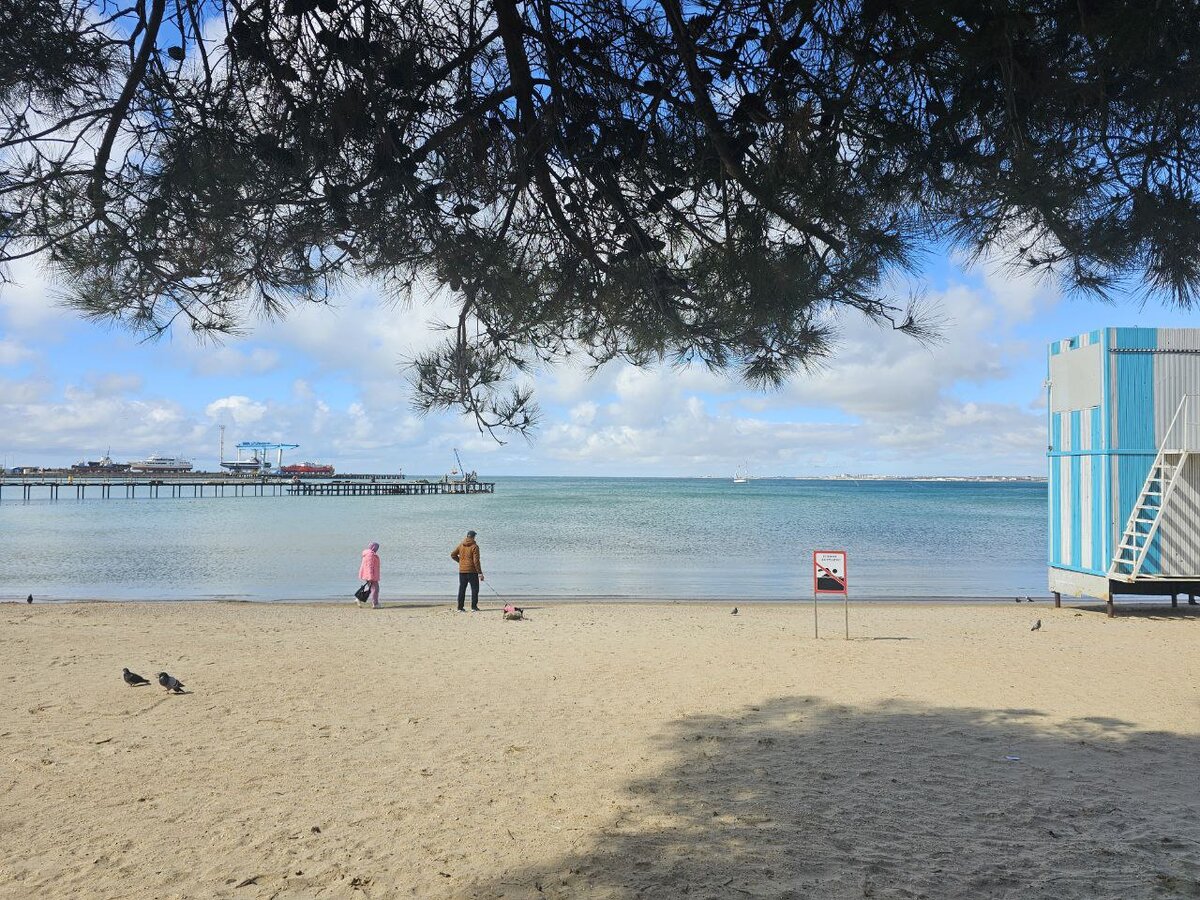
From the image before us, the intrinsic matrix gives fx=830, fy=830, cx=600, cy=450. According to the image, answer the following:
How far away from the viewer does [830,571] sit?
37.2 feet

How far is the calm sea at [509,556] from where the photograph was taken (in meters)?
21.1

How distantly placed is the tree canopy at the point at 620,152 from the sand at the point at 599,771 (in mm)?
2836

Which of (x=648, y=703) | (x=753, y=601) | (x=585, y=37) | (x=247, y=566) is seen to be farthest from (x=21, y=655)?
(x=247, y=566)

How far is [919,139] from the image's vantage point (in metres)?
3.53

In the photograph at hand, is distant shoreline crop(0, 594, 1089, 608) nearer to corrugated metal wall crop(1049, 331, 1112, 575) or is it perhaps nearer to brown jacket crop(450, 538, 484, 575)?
brown jacket crop(450, 538, 484, 575)

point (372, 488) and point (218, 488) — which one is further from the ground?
point (372, 488)

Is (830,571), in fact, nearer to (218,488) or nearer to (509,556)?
(509,556)

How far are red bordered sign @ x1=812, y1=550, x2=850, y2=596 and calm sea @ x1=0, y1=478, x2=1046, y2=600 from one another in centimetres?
833

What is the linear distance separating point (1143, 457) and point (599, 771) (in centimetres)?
1185

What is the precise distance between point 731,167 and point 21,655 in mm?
10616

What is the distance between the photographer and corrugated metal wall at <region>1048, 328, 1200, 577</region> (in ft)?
43.7

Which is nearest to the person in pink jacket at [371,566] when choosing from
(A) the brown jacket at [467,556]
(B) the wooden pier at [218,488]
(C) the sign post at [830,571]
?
(A) the brown jacket at [467,556]

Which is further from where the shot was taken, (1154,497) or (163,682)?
(1154,497)

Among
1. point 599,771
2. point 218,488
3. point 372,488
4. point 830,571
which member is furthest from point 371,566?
point 218,488
